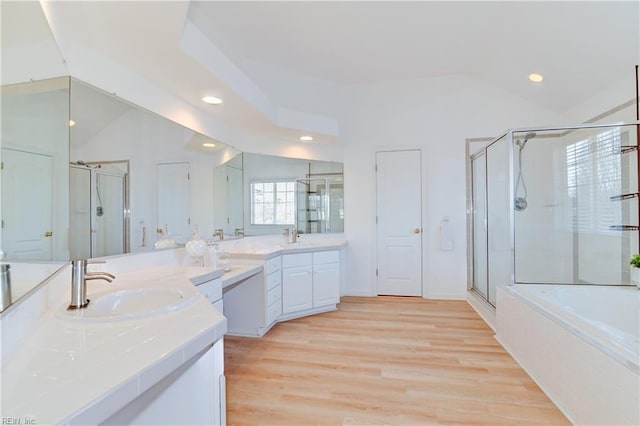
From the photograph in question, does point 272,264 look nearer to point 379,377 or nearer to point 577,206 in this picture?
point 379,377

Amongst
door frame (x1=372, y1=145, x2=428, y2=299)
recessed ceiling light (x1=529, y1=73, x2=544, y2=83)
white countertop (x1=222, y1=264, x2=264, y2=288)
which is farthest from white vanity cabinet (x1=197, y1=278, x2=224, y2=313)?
recessed ceiling light (x1=529, y1=73, x2=544, y2=83)

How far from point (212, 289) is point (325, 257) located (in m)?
1.69

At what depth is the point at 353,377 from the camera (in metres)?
2.14

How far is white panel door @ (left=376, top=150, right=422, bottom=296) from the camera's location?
165 inches

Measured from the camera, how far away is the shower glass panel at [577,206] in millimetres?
2877

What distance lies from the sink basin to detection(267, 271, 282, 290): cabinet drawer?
1.48m

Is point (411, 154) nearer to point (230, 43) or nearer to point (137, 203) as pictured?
point (230, 43)

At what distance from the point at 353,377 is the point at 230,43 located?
3211 millimetres

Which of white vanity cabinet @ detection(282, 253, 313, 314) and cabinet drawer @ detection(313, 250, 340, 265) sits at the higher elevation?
cabinet drawer @ detection(313, 250, 340, 265)

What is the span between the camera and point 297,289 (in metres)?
3.33

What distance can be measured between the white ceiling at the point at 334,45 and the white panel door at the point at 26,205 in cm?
90

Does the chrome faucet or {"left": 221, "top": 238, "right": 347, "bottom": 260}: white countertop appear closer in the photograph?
the chrome faucet

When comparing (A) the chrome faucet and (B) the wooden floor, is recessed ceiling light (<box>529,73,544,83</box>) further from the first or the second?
(A) the chrome faucet

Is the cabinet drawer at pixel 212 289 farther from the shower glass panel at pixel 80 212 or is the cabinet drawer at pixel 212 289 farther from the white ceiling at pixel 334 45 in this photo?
the white ceiling at pixel 334 45
